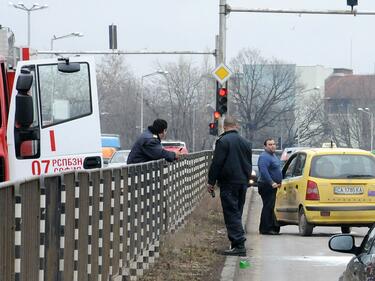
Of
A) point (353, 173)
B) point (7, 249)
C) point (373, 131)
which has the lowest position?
point (373, 131)

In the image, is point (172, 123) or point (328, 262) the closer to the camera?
point (328, 262)

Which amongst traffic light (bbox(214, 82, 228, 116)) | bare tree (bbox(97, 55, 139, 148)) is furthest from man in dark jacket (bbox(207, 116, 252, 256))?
bare tree (bbox(97, 55, 139, 148))

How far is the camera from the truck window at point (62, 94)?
13414mm

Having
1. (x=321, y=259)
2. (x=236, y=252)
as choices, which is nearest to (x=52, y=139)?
(x=236, y=252)

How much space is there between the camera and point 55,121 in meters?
13.5

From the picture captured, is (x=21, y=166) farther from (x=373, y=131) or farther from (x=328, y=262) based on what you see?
(x=373, y=131)

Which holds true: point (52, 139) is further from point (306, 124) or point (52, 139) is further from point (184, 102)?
point (306, 124)

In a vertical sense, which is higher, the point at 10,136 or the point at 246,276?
the point at 10,136

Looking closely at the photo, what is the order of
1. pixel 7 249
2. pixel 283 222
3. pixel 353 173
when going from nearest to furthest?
pixel 7 249 < pixel 353 173 < pixel 283 222

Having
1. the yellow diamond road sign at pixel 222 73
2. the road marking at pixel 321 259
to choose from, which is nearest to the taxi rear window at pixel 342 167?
the road marking at pixel 321 259

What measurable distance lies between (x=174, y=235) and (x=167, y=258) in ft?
5.91

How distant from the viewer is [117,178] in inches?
371

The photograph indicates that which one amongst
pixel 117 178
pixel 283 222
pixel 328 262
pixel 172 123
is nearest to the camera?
pixel 117 178

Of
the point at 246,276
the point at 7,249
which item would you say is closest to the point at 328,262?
the point at 246,276
